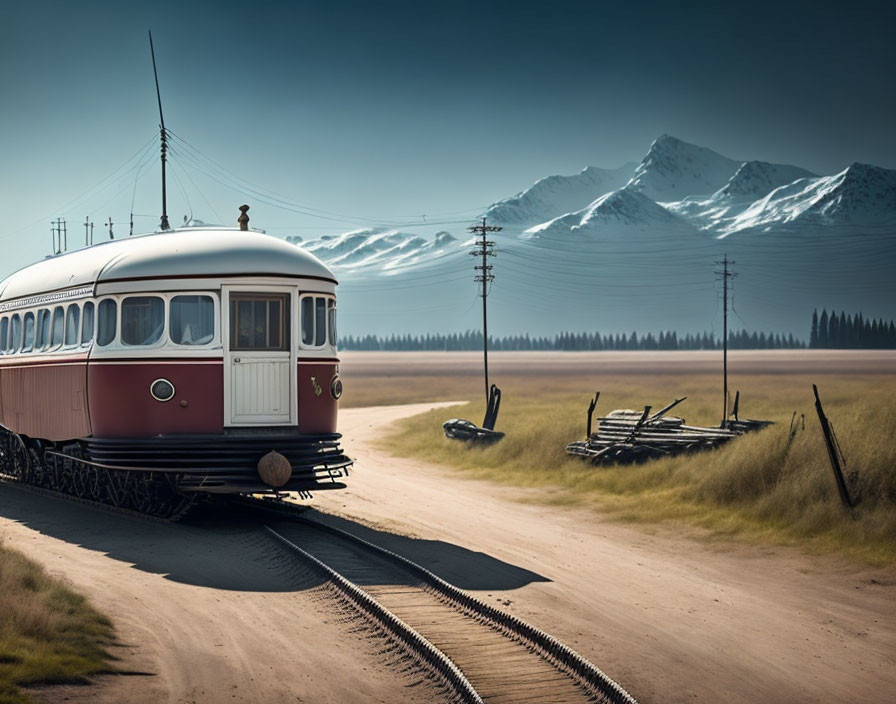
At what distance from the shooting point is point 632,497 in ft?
70.7

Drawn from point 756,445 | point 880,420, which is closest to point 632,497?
point 756,445

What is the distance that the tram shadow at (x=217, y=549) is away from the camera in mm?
13516

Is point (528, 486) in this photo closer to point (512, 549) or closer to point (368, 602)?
point (512, 549)

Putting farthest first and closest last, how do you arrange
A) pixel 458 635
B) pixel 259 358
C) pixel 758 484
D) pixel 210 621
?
pixel 758 484
pixel 259 358
pixel 210 621
pixel 458 635

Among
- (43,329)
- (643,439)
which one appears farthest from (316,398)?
(643,439)

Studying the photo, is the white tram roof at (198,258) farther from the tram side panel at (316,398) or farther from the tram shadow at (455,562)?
the tram shadow at (455,562)

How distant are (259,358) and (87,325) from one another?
3155 millimetres

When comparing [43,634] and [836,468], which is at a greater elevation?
[836,468]

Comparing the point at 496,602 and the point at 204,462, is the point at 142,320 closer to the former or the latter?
the point at 204,462

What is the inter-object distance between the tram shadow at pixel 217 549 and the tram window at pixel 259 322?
2.94 metres

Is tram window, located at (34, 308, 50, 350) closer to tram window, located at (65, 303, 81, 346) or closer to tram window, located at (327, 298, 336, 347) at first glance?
tram window, located at (65, 303, 81, 346)

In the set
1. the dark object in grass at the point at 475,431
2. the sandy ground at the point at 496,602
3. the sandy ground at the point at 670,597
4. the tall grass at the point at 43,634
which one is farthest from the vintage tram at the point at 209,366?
the dark object in grass at the point at 475,431

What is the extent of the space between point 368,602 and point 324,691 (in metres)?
2.41

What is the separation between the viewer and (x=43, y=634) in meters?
10.2
